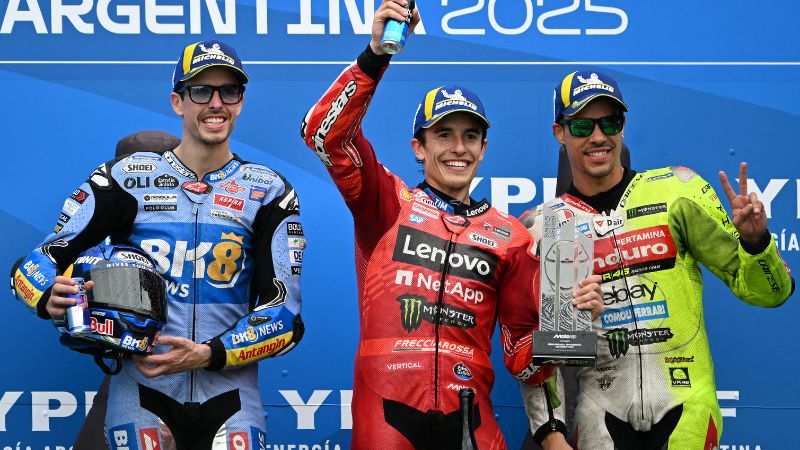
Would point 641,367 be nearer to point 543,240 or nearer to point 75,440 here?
point 543,240

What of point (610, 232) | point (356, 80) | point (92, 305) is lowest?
point (92, 305)

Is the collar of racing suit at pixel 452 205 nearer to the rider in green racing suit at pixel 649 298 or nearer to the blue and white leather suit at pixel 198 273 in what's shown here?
the rider in green racing suit at pixel 649 298

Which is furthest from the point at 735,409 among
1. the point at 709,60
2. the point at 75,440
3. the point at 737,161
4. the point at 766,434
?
the point at 75,440

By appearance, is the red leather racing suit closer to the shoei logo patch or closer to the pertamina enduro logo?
the pertamina enduro logo

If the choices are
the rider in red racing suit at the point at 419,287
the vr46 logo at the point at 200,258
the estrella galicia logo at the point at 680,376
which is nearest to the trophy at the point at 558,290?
the rider in red racing suit at the point at 419,287

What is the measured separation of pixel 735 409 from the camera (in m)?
4.71

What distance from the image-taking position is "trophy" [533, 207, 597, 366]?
11.3ft

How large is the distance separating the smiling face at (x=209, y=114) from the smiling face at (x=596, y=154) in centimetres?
114

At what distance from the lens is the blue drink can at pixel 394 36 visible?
Answer: 319 centimetres

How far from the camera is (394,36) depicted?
3191 millimetres

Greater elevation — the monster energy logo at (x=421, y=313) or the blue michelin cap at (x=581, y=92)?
the blue michelin cap at (x=581, y=92)

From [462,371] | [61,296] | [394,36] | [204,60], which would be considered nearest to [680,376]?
[462,371]

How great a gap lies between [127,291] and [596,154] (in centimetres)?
160

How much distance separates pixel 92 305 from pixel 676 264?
1.83m
